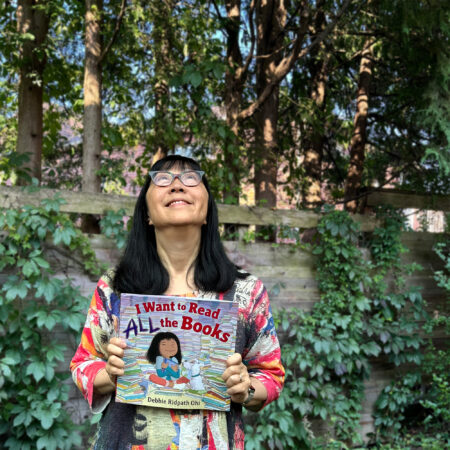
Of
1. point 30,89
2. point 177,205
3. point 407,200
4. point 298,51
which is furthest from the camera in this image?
point 30,89

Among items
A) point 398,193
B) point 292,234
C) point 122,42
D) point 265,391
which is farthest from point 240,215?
point 265,391

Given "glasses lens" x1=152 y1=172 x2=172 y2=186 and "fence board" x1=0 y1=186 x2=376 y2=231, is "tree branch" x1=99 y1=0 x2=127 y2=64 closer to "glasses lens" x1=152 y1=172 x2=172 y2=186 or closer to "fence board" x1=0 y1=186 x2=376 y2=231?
"fence board" x1=0 y1=186 x2=376 y2=231

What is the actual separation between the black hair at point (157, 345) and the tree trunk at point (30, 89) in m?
3.42

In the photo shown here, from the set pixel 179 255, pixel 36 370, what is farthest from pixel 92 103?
pixel 179 255

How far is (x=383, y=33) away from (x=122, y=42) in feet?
7.27

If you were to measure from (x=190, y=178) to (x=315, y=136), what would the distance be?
A: 14.3 feet

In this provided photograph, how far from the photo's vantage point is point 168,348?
1.32 m

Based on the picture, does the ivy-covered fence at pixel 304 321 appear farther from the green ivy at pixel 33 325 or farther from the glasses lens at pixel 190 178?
the glasses lens at pixel 190 178

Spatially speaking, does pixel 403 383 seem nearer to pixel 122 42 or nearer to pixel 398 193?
pixel 398 193

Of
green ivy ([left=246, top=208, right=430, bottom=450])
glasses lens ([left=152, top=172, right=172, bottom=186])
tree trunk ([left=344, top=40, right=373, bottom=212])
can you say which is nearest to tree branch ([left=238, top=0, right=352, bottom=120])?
green ivy ([left=246, top=208, right=430, bottom=450])

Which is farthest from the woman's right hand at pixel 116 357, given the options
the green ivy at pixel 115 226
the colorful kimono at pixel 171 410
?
the green ivy at pixel 115 226

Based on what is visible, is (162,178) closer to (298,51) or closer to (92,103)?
(92,103)

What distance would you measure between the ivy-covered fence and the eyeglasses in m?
1.59

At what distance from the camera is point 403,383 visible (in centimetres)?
415
